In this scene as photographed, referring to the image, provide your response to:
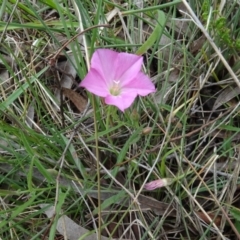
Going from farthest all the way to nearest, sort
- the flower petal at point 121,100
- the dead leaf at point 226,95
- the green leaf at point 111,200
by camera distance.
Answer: the dead leaf at point 226,95, the green leaf at point 111,200, the flower petal at point 121,100

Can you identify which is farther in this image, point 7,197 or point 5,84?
point 5,84

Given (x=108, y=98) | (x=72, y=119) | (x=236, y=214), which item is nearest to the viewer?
(x=108, y=98)

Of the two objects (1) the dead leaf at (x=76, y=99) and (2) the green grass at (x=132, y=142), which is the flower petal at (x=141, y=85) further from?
(1) the dead leaf at (x=76, y=99)

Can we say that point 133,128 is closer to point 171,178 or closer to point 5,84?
point 171,178

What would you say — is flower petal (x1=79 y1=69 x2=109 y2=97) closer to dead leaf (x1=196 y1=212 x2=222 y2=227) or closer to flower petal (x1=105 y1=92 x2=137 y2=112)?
flower petal (x1=105 y1=92 x2=137 y2=112)

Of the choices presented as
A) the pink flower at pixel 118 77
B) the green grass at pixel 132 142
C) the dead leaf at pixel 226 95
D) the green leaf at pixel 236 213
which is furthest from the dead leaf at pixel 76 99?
the green leaf at pixel 236 213

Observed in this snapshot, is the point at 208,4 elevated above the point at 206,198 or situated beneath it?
elevated above

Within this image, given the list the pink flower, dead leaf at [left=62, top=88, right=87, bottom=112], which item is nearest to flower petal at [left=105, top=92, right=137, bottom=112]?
the pink flower

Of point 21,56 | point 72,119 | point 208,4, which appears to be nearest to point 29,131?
point 72,119

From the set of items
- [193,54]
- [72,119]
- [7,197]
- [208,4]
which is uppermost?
[208,4]
